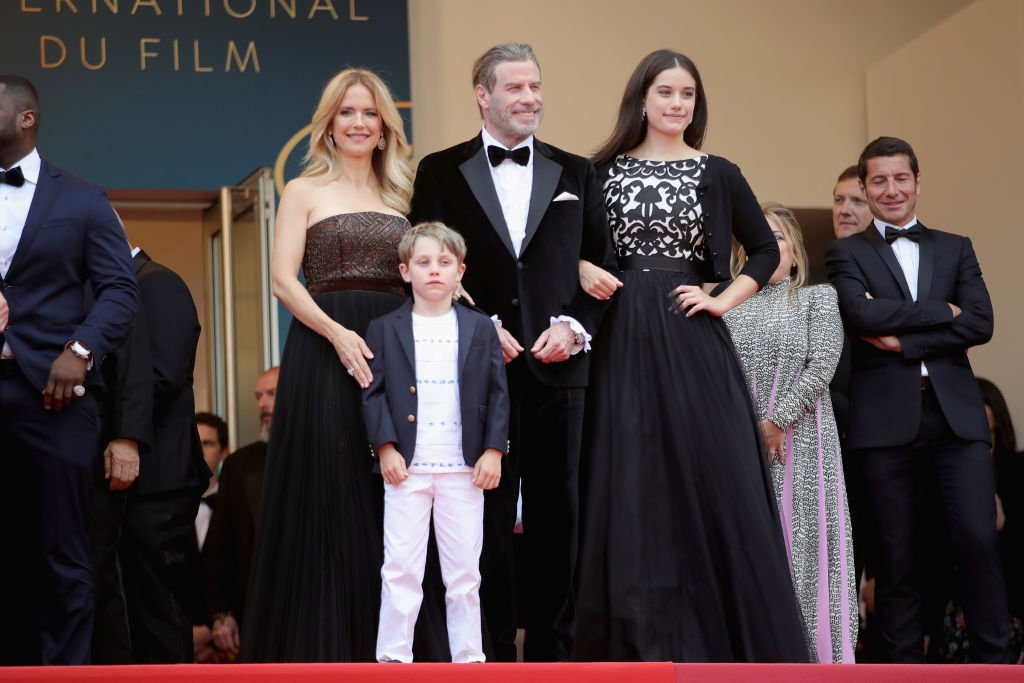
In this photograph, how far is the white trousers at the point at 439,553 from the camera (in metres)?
3.98

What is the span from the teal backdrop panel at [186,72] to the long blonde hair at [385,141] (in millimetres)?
3405

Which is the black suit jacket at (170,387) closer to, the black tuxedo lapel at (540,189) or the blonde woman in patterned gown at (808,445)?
the black tuxedo lapel at (540,189)

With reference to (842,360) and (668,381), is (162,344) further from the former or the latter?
(842,360)

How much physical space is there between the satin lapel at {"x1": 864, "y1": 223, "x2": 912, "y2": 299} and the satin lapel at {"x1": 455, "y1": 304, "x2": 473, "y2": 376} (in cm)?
182

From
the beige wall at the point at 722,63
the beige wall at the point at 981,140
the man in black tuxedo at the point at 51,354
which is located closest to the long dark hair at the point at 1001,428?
the beige wall at the point at 981,140

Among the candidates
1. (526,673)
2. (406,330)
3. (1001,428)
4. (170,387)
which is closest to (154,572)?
(170,387)

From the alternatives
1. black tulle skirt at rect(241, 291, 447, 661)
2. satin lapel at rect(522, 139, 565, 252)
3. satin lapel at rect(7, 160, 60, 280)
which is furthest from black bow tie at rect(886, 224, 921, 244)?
satin lapel at rect(7, 160, 60, 280)

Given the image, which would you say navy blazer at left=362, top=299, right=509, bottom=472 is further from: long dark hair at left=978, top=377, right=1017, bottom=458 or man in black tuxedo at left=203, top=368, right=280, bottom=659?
long dark hair at left=978, top=377, right=1017, bottom=458

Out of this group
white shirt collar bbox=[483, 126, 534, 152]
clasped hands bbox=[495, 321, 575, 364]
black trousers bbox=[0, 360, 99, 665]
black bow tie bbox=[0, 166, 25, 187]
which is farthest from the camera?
white shirt collar bbox=[483, 126, 534, 152]

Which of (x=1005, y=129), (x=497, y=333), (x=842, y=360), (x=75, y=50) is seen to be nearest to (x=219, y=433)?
(x=75, y=50)

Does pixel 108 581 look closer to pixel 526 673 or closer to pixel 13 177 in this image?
pixel 13 177

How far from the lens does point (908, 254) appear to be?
5.34 meters

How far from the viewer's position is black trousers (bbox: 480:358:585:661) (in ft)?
13.8

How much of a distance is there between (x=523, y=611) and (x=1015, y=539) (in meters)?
2.81
